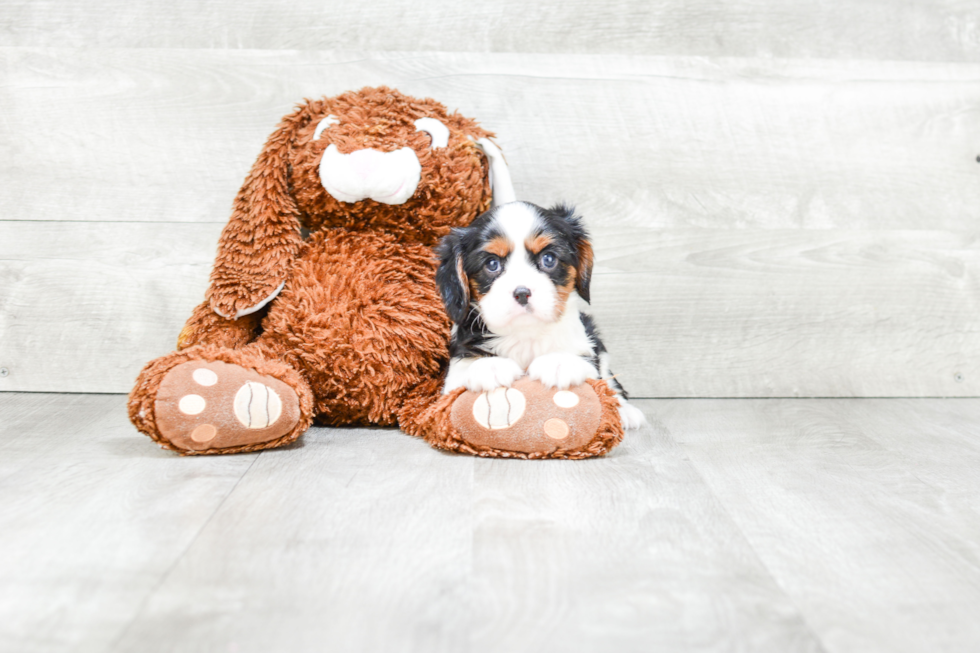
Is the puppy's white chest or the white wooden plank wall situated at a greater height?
the white wooden plank wall

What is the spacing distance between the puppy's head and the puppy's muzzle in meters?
0.15

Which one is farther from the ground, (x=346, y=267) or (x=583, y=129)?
(x=583, y=129)

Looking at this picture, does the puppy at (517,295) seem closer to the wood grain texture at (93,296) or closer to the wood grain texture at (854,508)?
the wood grain texture at (854,508)

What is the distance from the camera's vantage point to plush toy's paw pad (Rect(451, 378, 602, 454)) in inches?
53.1

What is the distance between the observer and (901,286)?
200cm

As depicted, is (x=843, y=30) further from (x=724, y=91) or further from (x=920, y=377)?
(x=920, y=377)

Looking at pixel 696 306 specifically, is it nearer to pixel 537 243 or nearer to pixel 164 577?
pixel 537 243

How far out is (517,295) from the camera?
1348 mm

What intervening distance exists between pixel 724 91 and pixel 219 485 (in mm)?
1443

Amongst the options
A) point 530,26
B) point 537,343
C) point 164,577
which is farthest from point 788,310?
point 164,577

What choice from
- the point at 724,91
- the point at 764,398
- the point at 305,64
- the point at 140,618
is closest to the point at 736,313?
the point at 764,398

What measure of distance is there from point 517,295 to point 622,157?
28.5 inches

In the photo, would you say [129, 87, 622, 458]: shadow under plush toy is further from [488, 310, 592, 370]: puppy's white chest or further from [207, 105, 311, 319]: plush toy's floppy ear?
[488, 310, 592, 370]: puppy's white chest

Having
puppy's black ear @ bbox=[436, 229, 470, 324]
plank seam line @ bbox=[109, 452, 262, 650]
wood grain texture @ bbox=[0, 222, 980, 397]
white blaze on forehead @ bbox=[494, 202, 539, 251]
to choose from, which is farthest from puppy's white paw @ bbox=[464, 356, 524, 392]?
wood grain texture @ bbox=[0, 222, 980, 397]
